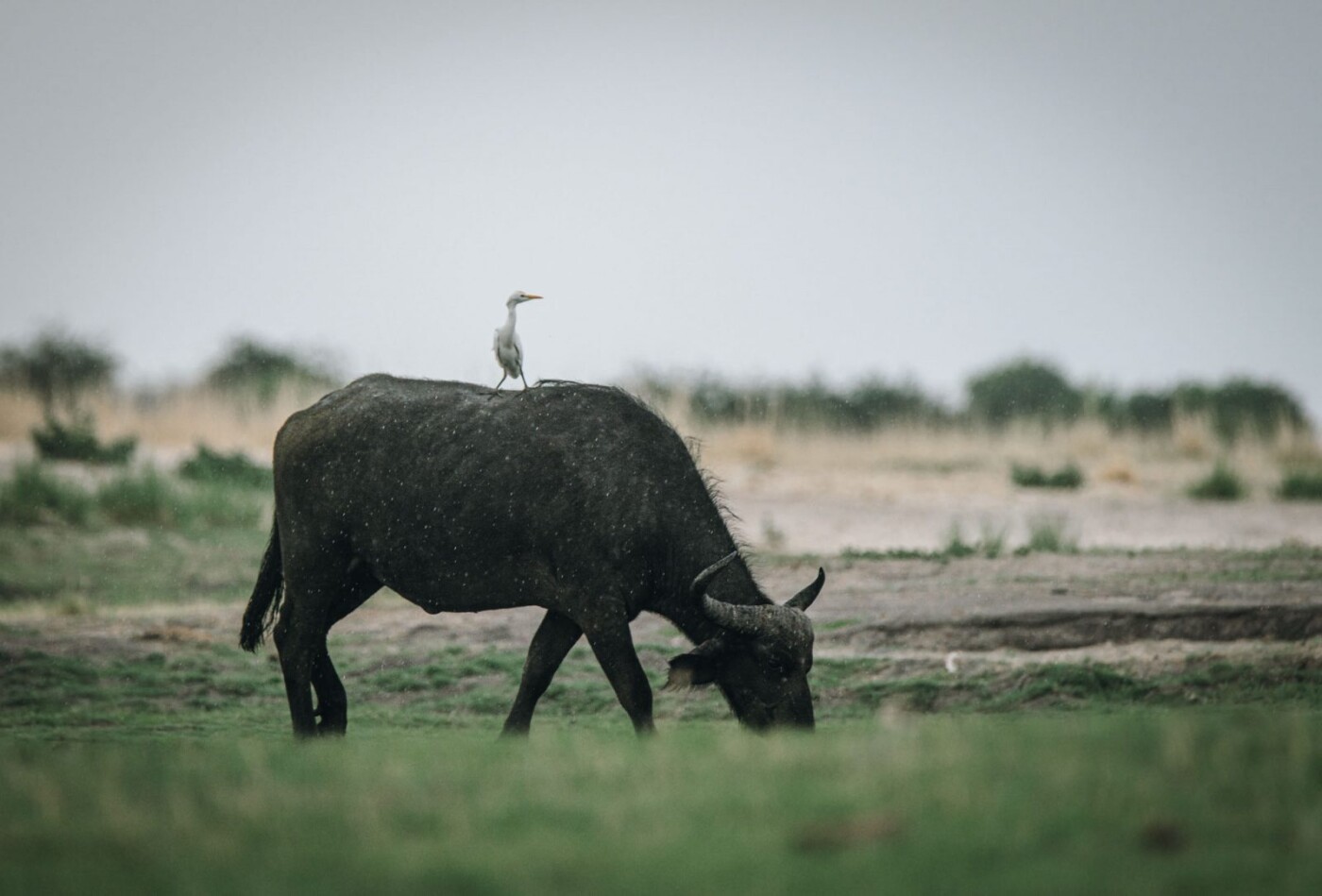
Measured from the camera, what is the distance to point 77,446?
3045cm

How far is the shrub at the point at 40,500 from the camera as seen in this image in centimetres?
2530

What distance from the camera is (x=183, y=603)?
70.0 ft

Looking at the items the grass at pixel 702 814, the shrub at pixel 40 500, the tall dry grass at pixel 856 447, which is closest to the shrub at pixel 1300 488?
the tall dry grass at pixel 856 447

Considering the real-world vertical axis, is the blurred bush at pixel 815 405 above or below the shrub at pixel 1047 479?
above

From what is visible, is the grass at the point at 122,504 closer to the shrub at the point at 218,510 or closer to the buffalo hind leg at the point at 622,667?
the shrub at the point at 218,510

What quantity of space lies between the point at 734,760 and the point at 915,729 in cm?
103

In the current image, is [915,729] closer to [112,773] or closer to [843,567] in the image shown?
[112,773]

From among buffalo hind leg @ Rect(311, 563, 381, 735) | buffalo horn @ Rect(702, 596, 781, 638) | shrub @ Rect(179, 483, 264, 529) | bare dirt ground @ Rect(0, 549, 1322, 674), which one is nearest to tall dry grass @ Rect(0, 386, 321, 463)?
shrub @ Rect(179, 483, 264, 529)

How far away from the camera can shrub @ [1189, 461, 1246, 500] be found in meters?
29.9

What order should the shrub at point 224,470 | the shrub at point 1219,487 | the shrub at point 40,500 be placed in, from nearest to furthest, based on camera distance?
the shrub at point 40,500
the shrub at point 224,470
the shrub at point 1219,487

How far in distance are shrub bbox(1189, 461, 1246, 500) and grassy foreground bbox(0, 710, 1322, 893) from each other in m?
23.2

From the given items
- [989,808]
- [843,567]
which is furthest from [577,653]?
[989,808]

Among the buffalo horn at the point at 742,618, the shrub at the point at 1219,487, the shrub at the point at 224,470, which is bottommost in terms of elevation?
the buffalo horn at the point at 742,618

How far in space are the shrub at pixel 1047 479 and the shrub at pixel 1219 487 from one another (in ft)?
6.95
